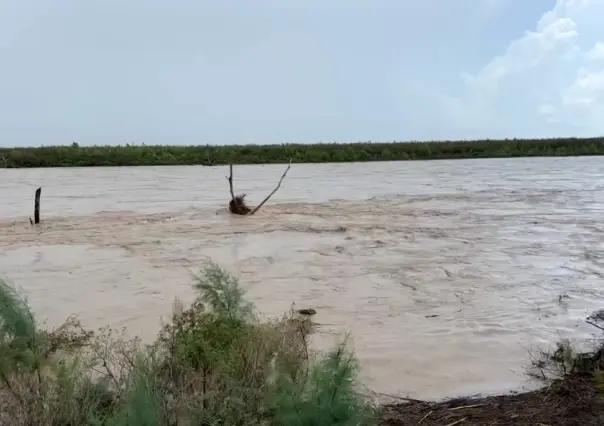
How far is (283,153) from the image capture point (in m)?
43.8

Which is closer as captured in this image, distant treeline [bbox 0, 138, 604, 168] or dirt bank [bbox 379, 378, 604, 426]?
dirt bank [bbox 379, 378, 604, 426]

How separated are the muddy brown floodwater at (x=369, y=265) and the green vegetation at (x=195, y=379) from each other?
1.46 m

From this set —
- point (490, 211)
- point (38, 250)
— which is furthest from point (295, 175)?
point (38, 250)

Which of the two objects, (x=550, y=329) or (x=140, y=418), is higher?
(x=140, y=418)

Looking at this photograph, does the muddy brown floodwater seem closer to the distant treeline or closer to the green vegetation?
the green vegetation

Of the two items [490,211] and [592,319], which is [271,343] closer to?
[592,319]

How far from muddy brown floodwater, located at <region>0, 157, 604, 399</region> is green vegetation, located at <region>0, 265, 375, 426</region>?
146 centimetres

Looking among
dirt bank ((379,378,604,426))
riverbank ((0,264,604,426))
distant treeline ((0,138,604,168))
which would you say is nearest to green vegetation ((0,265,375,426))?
riverbank ((0,264,604,426))

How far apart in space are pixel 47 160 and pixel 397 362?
116 feet

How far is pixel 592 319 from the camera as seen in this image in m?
6.93

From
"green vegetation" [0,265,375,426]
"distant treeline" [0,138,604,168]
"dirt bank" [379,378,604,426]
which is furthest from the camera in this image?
"distant treeline" [0,138,604,168]

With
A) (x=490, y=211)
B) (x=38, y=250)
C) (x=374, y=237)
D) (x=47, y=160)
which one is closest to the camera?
(x=38, y=250)

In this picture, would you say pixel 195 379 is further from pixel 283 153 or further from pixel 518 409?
pixel 283 153

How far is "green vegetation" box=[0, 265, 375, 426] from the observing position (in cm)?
309
